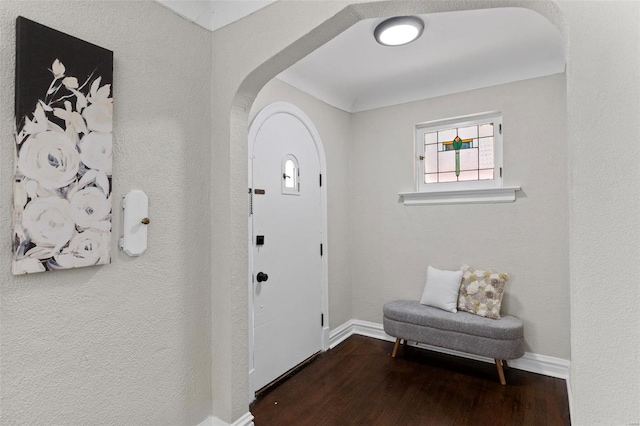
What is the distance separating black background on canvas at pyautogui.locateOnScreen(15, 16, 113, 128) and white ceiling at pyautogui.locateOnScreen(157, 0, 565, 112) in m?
0.55

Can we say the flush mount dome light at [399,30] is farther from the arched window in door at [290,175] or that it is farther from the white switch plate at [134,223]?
the white switch plate at [134,223]

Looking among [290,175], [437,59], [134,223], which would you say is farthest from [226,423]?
[437,59]

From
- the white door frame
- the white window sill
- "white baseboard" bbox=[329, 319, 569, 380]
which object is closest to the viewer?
the white door frame

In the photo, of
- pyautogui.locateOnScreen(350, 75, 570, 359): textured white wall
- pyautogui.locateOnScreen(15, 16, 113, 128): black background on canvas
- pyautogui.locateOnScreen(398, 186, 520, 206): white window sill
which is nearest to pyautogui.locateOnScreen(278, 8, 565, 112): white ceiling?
pyautogui.locateOnScreen(350, 75, 570, 359): textured white wall

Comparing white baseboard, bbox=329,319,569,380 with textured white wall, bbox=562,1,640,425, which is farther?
white baseboard, bbox=329,319,569,380

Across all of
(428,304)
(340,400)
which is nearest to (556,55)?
(428,304)

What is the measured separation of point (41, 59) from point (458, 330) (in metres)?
2.99

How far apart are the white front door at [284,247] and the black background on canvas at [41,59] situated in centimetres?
114

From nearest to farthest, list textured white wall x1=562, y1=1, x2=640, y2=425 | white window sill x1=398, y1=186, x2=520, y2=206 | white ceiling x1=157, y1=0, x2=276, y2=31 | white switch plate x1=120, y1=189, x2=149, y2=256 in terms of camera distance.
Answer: textured white wall x1=562, y1=1, x2=640, y2=425
white switch plate x1=120, y1=189, x2=149, y2=256
white ceiling x1=157, y1=0, x2=276, y2=31
white window sill x1=398, y1=186, x2=520, y2=206

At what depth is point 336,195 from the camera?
3.41 m

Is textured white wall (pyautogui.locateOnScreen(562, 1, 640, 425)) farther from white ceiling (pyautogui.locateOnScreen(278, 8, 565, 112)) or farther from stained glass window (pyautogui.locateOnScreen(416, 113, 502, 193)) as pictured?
stained glass window (pyautogui.locateOnScreen(416, 113, 502, 193))

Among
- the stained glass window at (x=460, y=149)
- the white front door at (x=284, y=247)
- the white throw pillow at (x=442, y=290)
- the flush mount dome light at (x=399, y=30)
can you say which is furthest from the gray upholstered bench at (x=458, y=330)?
the flush mount dome light at (x=399, y=30)

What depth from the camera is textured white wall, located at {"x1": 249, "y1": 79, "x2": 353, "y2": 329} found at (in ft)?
10.6

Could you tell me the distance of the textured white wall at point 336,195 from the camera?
3221mm
